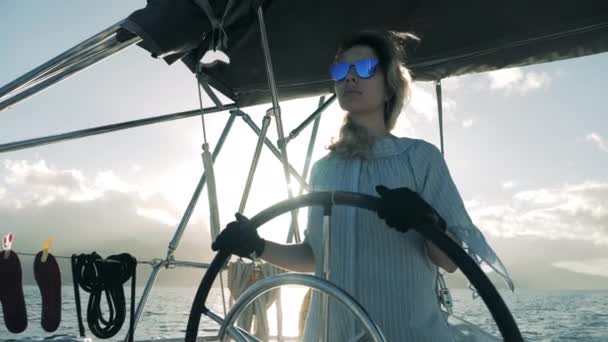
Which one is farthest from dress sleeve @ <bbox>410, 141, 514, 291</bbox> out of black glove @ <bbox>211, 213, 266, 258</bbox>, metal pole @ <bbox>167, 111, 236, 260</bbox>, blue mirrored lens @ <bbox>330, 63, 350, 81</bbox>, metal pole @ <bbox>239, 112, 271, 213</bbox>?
metal pole @ <bbox>167, 111, 236, 260</bbox>

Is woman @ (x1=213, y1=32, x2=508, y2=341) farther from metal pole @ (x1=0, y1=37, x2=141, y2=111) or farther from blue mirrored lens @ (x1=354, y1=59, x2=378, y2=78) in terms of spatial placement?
metal pole @ (x1=0, y1=37, x2=141, y2=111)

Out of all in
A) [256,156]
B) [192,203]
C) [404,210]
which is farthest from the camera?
[192,203]

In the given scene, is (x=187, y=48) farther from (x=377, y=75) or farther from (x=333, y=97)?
(x=333, y=97)

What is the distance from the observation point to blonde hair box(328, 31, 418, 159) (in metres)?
1.38

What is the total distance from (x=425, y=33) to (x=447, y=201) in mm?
1593

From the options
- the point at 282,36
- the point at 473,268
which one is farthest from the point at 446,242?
the point at 282,36

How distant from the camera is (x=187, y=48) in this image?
1.72 metres

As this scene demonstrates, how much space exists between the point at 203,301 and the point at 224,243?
0.12m

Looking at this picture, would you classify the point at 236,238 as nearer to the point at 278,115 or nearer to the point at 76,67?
the point at 76,67

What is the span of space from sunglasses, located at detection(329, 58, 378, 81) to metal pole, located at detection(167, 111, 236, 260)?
4.88 feet

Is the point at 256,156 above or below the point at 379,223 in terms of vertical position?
above

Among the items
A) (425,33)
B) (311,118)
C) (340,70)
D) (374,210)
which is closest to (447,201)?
(374,210)

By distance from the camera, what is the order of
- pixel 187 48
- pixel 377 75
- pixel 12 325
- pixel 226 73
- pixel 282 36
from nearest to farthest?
pixel 377 75 → pixel 187 48 → pixel 12 325 → pixel 282 36 → pixel 226 73

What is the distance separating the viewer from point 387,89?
4.68ft
